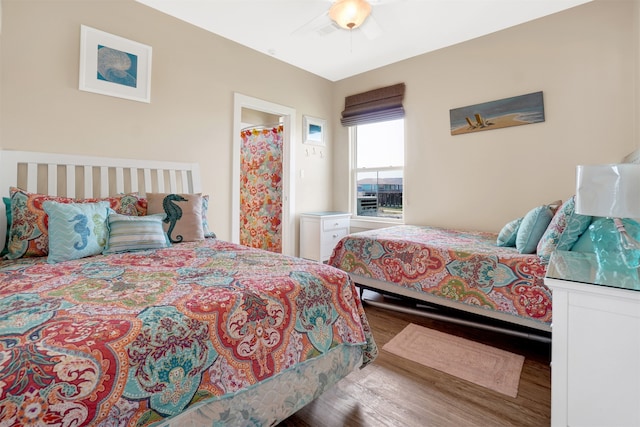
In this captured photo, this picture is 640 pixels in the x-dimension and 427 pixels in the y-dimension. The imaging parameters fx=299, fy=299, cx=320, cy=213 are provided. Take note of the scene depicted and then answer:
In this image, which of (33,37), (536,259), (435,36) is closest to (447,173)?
(435,36)

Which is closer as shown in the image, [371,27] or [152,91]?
[371,27]

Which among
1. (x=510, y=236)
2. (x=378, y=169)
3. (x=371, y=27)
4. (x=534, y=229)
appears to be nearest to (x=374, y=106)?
(x=378, y=169)

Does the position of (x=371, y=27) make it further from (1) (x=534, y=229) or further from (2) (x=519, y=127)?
(1) (x=534, y=229)

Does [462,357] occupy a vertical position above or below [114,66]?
below

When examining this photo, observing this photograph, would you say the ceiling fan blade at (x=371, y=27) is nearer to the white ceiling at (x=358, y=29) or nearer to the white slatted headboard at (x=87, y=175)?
the white ceiling at (x=358, y=29)

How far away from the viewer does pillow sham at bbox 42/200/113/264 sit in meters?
1.68

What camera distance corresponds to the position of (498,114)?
10.5 feet

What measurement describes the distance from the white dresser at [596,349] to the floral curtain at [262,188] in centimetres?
355

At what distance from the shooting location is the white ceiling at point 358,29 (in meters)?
Answer: 2.70

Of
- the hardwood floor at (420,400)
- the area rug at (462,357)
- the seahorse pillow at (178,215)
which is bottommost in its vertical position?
the hardwood floor at (420,400)

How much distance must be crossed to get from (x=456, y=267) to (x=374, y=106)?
8.80ft

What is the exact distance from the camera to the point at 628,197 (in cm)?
115

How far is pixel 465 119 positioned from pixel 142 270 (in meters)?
3.47

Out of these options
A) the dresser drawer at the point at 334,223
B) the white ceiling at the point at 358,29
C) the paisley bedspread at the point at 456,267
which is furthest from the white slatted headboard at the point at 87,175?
the paisley bedspread at the point at 456,267
